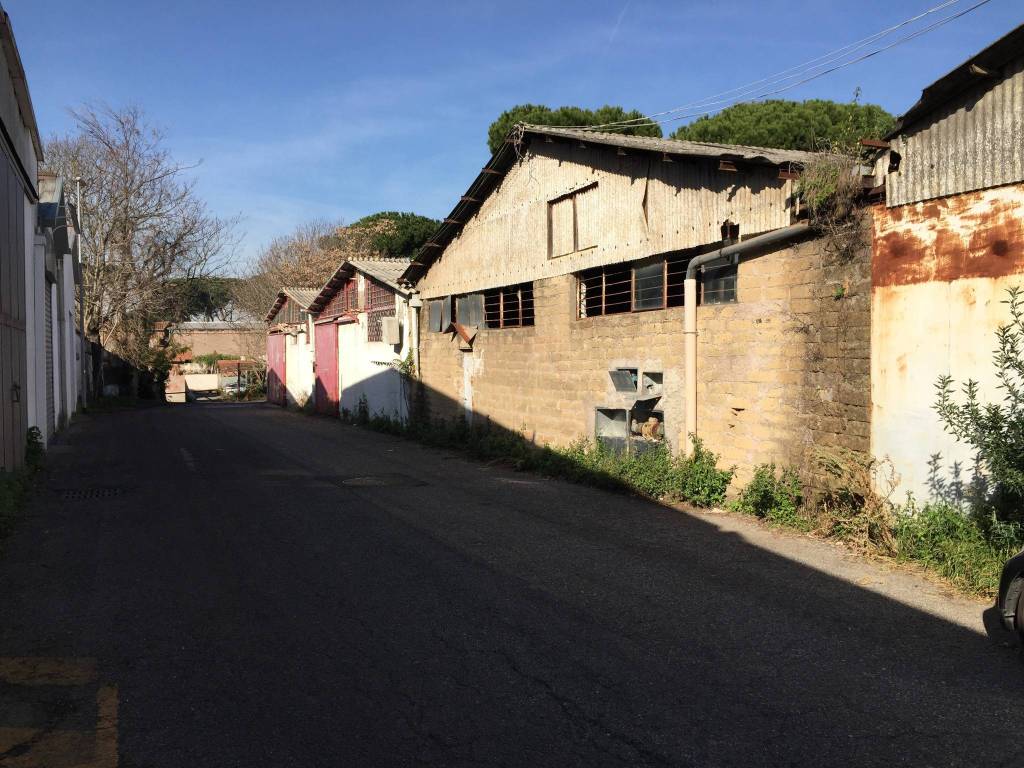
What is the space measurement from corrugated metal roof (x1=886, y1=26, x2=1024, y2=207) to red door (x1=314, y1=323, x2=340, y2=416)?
2130cm

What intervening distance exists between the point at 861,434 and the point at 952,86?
3.32 meters

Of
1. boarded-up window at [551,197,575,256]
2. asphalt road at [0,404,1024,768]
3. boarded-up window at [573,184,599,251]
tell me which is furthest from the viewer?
boarded-up window at [551,197,575,256]

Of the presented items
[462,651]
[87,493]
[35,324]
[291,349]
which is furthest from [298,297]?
[462,651]

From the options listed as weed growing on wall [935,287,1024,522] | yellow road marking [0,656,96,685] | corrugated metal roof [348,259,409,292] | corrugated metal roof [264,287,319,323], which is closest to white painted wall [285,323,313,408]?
corrugated metal roof [264,287,319,323]

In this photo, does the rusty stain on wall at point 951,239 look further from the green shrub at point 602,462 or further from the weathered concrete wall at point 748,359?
the green shrub at point 602,462

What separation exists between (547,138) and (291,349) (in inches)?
868

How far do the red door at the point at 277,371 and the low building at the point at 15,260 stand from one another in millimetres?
20734

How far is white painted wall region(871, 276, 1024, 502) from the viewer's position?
276 inches

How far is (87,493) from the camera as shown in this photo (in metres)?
10.8

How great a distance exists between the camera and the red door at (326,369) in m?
27.0

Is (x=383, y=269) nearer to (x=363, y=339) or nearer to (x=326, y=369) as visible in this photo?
(x=363, y=339)

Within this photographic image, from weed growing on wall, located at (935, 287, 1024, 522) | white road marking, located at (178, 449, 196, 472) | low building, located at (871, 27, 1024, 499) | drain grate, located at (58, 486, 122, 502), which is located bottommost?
drain grate, located at (58, 486, 122, 502)

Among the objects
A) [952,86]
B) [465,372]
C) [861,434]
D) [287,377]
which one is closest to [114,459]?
[465,372]

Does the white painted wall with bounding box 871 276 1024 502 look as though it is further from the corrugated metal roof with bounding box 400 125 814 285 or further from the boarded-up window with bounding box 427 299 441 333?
the boarded-up window with bounding box 427 299 441 333
